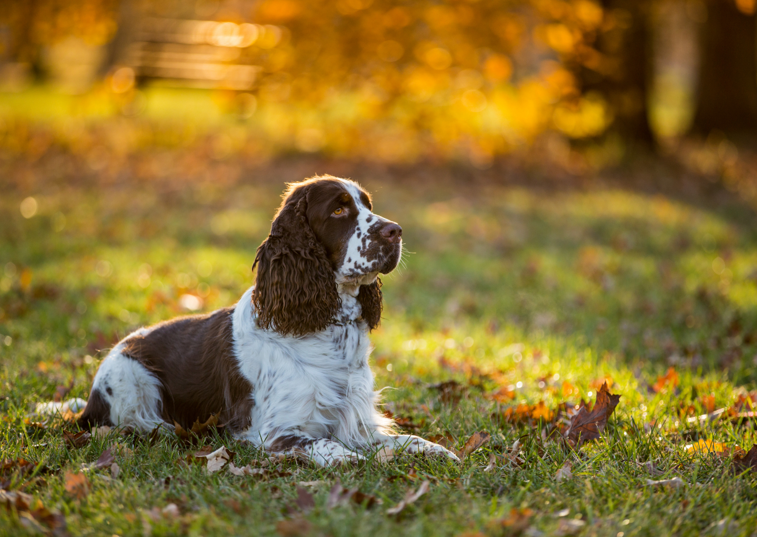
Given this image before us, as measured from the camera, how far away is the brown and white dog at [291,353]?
3.73 m

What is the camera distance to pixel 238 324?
12.9 ft

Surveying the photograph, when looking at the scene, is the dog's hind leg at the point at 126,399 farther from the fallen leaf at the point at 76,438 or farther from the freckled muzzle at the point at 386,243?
the freckled muzzle at the point at 386,243

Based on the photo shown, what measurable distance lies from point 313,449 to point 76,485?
1130 mm

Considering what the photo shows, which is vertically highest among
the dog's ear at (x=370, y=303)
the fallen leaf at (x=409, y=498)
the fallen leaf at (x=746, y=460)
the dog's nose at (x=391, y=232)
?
the dog's nose at (x=391, y=232)

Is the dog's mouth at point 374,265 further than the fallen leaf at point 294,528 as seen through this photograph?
Yes

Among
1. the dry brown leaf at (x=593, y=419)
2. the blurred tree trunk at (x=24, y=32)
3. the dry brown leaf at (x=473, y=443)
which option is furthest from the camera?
the blurred tree trunk at (x=24, y=32)

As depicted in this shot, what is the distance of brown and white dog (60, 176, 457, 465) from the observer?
3.73 m

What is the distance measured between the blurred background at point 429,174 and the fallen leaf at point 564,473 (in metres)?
1.47

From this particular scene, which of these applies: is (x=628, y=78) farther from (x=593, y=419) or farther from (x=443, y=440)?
(x=443, y=440)

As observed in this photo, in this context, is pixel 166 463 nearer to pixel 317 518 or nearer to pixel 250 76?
pixel 317 518

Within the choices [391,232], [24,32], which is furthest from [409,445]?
[24,32]

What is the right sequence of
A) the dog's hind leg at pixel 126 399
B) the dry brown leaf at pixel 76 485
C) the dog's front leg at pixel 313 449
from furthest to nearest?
the dog's hind leg at pixel 126 399 → the dog's front leg at pixel 313 449 → the dry brown leaf at pixel 76 485

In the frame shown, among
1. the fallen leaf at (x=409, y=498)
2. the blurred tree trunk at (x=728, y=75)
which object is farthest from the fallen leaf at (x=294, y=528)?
the blurred tree trunk at (x=728, y=75)

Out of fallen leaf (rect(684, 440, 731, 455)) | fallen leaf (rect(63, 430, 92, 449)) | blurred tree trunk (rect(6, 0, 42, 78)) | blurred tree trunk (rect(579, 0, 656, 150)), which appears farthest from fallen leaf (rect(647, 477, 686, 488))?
blurred tree trunk (rect(6, 0, 42, 78))
